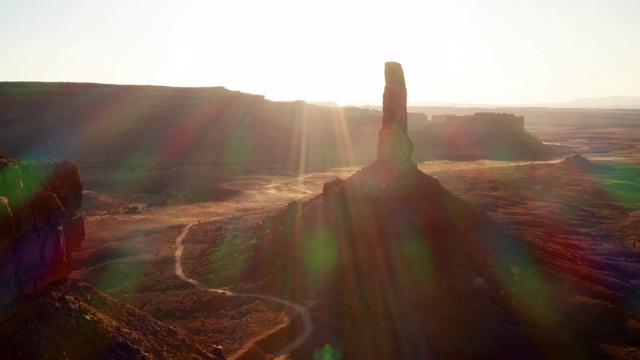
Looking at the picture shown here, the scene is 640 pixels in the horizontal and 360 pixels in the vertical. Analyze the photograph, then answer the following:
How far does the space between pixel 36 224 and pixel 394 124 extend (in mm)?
21832

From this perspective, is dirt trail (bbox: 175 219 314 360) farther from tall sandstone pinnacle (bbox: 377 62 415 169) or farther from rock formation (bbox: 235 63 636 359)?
tall sandstone pinnacle (bbox: 377 62 415 169)

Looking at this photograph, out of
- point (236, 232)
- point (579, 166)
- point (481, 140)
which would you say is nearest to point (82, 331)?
point (236, 232)

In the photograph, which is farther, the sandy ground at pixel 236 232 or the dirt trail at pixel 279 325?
the sandy ground at pixel 236 232

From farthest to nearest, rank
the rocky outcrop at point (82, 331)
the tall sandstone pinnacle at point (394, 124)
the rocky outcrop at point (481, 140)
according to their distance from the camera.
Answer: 1. the rocky outcrop at point (481, 140)
2. the tall sandstone pinnacle at point (394, 124)
3. the rocky outcrop at point (82, 331)

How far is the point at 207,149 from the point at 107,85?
23.1 meters

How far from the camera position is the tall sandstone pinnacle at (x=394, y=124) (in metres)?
32.6

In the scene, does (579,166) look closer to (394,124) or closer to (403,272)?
(394,124)

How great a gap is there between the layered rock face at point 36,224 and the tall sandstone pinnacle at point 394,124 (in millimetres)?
19103

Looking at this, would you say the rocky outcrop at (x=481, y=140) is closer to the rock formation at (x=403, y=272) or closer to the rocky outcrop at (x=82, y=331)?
the rock formation at (x=403, y=272)

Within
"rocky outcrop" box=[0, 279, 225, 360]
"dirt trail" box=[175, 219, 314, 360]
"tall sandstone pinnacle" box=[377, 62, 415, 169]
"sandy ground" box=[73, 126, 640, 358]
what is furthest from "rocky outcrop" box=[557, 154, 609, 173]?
"rocky outcrop" box=[0, 279, 225, 360]

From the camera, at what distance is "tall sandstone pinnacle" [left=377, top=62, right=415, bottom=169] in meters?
32.6

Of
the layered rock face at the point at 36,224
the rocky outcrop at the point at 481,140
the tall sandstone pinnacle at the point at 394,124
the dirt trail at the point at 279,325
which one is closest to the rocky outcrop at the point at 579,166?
the rocky outcrop at the point at 481,140

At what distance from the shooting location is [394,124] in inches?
1296

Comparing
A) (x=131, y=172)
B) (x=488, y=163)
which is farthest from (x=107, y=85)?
(x=488, y=163)
